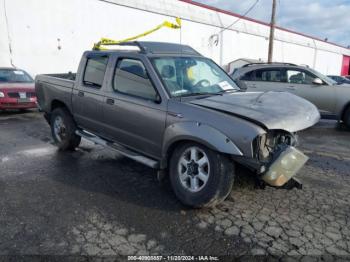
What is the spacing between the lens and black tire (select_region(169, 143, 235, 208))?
3289 mm

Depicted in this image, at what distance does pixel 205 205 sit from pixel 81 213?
140 centimetres

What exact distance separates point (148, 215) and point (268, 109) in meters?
1.79

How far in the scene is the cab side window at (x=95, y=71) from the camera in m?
4.76

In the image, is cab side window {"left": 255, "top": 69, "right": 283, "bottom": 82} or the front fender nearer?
the front fender

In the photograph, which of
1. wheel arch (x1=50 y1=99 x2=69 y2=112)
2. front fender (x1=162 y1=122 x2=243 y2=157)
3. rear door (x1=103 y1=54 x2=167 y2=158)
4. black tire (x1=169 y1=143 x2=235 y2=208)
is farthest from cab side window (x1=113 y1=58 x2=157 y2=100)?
wheel arch (x1=50 y1=99 x2=69 y2=112)

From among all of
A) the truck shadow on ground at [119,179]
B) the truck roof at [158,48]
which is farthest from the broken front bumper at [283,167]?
the truck roof at [158,48]

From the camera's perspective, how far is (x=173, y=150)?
3771 millimetres

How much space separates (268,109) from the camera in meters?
3.48

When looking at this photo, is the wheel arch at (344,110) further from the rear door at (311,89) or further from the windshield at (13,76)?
the windshield at (13,76)

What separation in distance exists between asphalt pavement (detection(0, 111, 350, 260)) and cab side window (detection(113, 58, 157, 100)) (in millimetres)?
1266

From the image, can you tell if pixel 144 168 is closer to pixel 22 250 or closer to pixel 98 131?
pixel 98 131

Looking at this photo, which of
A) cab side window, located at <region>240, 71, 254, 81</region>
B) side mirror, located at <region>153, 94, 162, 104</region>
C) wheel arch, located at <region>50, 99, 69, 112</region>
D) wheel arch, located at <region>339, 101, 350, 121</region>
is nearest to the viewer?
side mirror, located at <region>153, 94, 162, 104</region>

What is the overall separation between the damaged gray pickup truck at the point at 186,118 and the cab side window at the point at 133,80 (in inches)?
0.5

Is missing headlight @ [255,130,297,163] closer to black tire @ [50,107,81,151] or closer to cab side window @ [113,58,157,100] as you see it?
cab side window @ [113,58,157,100]
